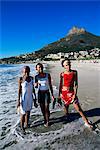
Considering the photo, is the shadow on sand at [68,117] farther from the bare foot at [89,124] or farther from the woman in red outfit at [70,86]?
the woman in red outfit at [70,86]

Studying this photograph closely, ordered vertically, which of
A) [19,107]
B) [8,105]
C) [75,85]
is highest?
[75,85]

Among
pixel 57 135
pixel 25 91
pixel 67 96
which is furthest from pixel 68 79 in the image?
pixel 57 135

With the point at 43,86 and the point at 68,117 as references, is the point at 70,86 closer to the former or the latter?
the point at 43,86

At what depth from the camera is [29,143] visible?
19.2 feet

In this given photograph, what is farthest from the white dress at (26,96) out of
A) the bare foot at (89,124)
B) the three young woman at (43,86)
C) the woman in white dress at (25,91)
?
the bare foot at (89,124)

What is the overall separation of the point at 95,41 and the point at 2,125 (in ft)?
611

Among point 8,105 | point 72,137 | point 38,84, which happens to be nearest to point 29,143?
point 72,137

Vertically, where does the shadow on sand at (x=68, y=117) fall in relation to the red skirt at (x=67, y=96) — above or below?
below

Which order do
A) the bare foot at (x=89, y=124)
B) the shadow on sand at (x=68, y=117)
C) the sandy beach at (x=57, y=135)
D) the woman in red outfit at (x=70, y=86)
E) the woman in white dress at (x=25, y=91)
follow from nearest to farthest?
the sandy beach at (x=57, y=135), the woman in white dress at (x=25, y=91), the bare foot at (x=89, y=124), the woman in red outfit at (x=70, y=86), the shadow on sand at (x=68, y=117)

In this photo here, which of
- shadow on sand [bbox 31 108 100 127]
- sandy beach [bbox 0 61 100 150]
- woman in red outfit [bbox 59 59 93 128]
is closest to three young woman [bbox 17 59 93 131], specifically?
woman in red outfit [bbox 59 59 93 128]

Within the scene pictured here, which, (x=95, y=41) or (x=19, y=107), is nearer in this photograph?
(x=19, y=107)

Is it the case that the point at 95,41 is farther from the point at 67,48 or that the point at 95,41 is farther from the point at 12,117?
the point at 12,117

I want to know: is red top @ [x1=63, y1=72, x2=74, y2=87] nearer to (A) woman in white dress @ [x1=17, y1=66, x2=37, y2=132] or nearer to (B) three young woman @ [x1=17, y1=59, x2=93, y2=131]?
(B) three young woman @ [x1=17, y1=59, x2=93, y2=131]

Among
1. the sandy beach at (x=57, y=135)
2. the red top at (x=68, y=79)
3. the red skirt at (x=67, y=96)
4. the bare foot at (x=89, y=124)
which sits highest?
the red top at (x=68, y=79)
